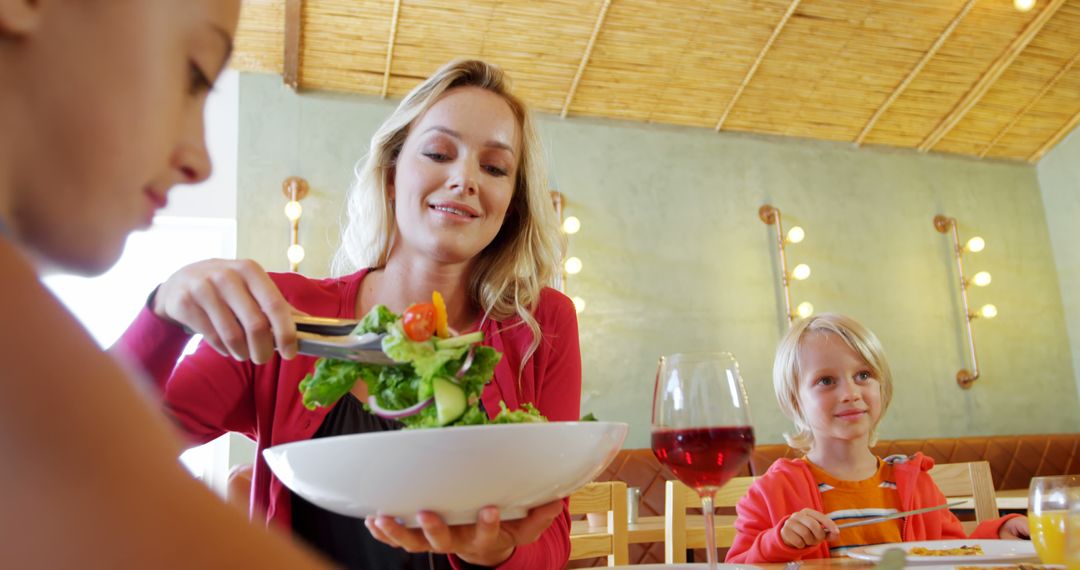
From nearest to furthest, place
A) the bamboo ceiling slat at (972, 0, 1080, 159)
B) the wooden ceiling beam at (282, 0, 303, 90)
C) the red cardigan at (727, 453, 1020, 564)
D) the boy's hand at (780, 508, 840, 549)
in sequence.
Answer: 1. the boy's hand at (780, 508, 840, 549)
2. the red cardigan at (727, 453, 1020, 564)
3. the wooden ceiling beam at (282, 0, 303, 90)
4. the bamboo ceiling slat at (972, 0, 1080, 159)

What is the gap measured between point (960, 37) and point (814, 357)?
4736 mm

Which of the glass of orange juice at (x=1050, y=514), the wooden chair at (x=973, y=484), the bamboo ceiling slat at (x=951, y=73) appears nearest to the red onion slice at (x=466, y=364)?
the glass of orange juice at (x=1050, y=514)

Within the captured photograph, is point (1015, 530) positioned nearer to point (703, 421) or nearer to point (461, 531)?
point (703, 421)

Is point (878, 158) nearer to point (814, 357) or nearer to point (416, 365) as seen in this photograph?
point (814, 357)

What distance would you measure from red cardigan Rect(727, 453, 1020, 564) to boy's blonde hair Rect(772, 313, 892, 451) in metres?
0.24

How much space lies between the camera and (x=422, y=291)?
5.48 ft

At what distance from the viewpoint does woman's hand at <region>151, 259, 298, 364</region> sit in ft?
2.62

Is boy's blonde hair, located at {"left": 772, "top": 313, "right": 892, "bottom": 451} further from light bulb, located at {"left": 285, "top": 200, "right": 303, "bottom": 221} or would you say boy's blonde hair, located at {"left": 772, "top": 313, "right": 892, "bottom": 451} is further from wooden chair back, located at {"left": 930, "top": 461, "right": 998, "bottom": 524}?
light bulb, located at {"left": 285, "top": 200, "right": 303, "bottom": 221}

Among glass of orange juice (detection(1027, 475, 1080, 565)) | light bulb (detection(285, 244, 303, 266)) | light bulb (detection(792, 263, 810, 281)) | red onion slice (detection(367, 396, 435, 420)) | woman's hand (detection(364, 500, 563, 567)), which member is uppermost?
light bulb (detection(285, 244, 303, 266))

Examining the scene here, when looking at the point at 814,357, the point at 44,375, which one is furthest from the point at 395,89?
the point at 44,375

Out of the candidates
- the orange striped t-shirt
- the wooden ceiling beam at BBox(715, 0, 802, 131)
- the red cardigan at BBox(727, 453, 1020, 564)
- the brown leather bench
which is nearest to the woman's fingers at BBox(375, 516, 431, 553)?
the red cardigan at BBox(727, 453, 1020, 564)

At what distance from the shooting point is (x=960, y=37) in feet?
19.9

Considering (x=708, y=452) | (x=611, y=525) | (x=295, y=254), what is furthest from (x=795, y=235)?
(x=708, y=452)

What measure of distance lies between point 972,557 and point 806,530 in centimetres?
50
